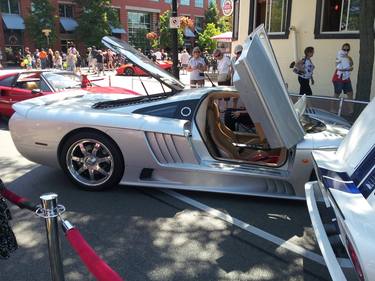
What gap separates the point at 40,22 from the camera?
4153 centimetres

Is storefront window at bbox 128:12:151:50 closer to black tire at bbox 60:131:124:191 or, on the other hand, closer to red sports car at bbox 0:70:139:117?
red sports car at bbox 0:70:139:117

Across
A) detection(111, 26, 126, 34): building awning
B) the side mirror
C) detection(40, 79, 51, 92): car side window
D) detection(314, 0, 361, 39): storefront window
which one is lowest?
the side mirror

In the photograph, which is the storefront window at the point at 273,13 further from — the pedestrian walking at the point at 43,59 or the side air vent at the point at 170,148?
the pedestrian walking at the point at 43,59

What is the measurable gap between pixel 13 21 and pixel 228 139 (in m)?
42.8

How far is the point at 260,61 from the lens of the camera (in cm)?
363

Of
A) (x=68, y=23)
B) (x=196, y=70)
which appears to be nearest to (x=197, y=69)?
(x=196, y=70)

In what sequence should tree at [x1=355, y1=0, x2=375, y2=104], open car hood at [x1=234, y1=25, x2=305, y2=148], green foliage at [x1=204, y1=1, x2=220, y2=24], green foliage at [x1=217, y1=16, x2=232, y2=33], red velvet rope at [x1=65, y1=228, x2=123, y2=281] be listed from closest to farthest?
red velvet rope at [x1=65, y1=228, x2=123, y2=281] < open car hood at [x1=234, y1=25, x2=305, y2=148] < tree at [x1=355, y1=0, x2=375, y2=104] < green foliage at [x1=217, y1=16, x2=232, y2=33] < green foliage at [x1=204, y1=1, x2=220, y2=24]

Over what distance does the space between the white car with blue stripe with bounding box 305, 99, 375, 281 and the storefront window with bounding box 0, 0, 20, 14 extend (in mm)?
45847

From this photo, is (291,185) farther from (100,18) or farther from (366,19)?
(100,18)

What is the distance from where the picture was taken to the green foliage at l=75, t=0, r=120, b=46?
4394cm

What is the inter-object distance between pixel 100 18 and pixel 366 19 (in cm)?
4073

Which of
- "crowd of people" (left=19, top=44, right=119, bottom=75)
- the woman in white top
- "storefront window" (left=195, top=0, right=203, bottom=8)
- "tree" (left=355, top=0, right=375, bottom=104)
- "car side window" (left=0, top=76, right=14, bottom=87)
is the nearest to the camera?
"tree" (left=355, top=0, right=375, bottom=104)

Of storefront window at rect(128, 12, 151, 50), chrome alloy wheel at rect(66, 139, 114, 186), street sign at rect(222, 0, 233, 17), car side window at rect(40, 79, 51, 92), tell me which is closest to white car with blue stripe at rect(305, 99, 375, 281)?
chrome alloy wheel at rect(66, 139, 114, 186)

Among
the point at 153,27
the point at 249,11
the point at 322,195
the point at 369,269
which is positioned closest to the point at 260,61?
the point at 322,195
